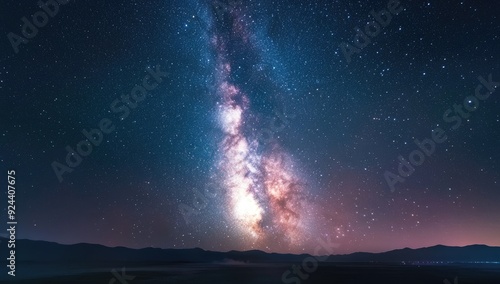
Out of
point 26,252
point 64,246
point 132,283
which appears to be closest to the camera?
point 132,283

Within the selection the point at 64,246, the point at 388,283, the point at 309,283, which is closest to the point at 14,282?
the point at 309,283

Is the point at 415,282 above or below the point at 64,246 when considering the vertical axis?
below

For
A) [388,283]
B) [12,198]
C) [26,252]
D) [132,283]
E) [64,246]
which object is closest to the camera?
[12,198]

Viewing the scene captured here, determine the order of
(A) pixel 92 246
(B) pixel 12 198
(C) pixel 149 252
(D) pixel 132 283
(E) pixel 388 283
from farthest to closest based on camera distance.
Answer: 1. (C) pixel 149 252
2. (A) pixel 92 246
3. (E) pixel 388 283
4. (D) pixel 132 283
5. (B) pixel 12 198

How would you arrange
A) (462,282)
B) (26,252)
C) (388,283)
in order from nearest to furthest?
(388,283) → (462,282) → (26,252)

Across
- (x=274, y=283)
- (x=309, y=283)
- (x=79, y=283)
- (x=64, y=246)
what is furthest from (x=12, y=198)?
(x=64, y=246)

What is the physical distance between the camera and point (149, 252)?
172625 millimetres

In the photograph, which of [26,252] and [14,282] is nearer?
[14,282]

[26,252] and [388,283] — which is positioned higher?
[26,252]

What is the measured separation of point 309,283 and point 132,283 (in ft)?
45.1

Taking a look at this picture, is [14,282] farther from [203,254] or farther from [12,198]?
[203,254]

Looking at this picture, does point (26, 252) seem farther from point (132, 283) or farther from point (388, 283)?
point (388, 283)

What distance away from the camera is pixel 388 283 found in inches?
1256

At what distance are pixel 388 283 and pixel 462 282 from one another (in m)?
8.41
